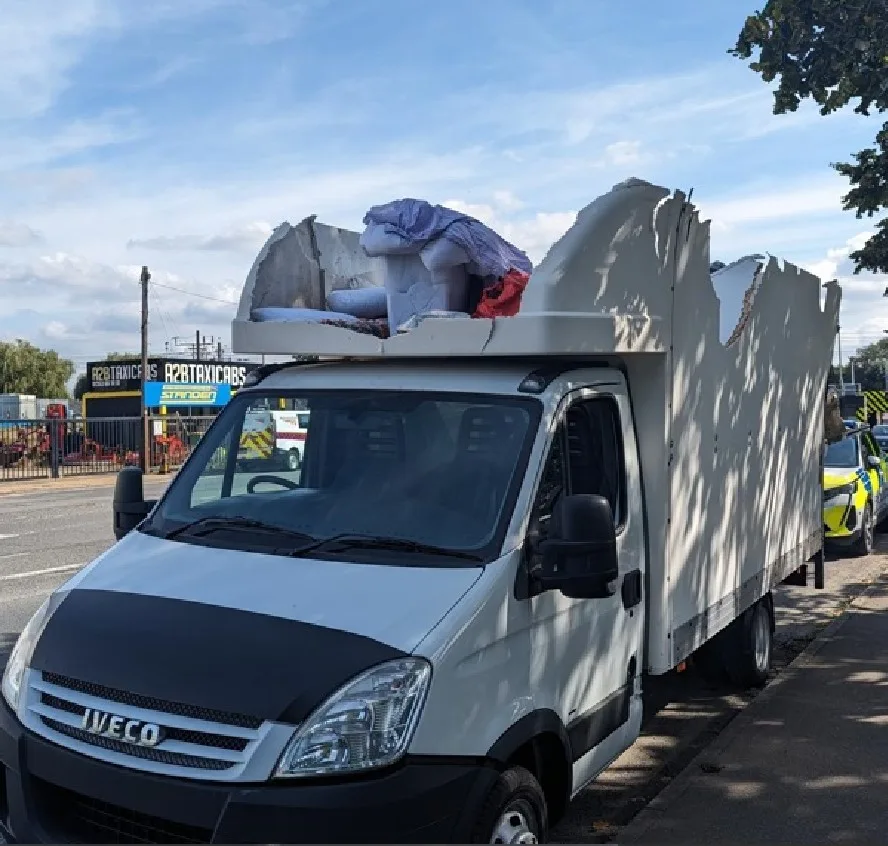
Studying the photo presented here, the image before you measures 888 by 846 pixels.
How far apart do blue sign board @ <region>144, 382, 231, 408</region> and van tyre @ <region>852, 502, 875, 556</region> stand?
29.9 meters

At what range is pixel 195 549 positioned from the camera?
3730mm

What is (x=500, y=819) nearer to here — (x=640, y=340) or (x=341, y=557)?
(x=341, y=557)

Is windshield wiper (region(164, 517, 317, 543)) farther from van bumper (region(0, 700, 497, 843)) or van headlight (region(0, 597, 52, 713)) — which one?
van bumper (region(0, 700, 497, 843))

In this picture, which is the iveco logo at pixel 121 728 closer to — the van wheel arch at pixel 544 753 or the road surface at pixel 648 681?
the van wheel arch at pixel 544 753

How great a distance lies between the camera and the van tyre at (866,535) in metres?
13.1

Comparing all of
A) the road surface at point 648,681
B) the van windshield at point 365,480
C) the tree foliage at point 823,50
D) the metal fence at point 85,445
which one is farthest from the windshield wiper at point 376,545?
the metal fence at point 85,445

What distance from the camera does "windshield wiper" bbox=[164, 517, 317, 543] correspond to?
12.2 ft

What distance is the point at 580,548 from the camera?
3326 millimetres

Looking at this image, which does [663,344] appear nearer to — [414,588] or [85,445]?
[414,588]

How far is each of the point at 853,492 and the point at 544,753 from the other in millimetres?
10253

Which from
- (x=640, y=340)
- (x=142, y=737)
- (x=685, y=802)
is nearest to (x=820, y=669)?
(x=685, y=802)

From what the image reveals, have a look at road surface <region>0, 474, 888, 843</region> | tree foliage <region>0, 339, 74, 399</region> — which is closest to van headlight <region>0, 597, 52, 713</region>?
road surface <region>0, 474, 888, 843</region>

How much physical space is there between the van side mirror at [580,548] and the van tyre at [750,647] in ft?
11.3

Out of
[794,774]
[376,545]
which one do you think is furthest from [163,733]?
[794,774]
